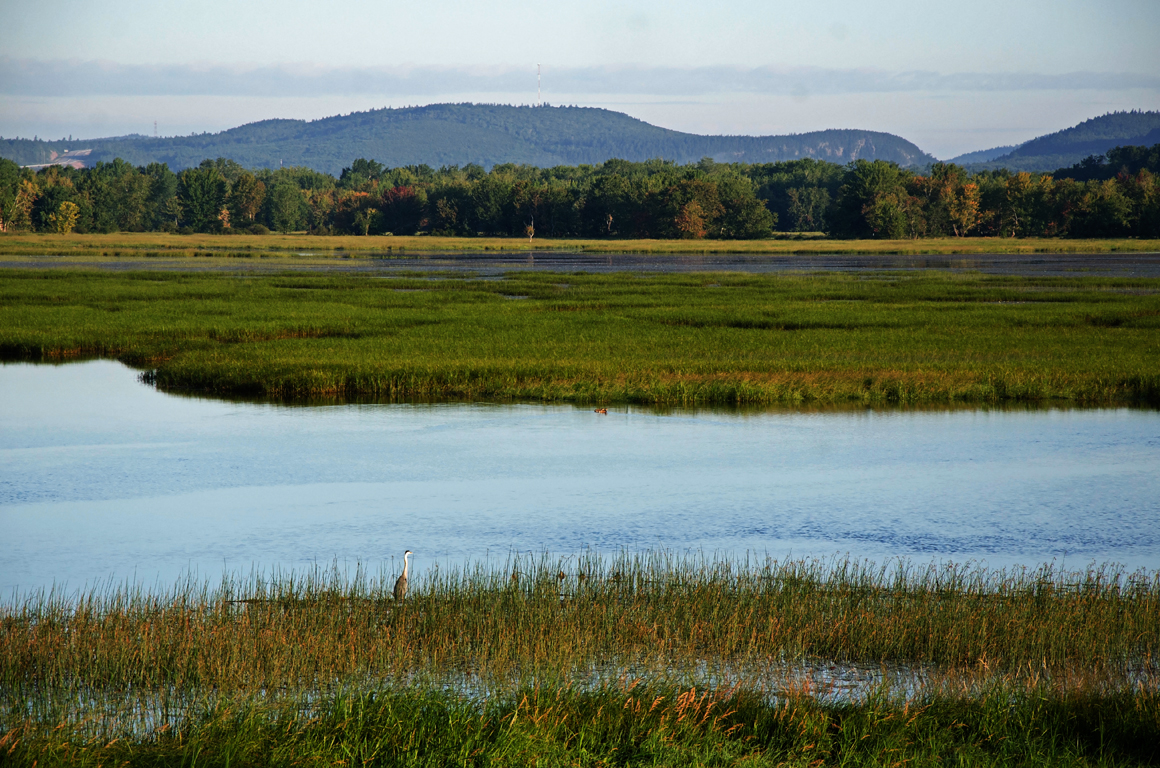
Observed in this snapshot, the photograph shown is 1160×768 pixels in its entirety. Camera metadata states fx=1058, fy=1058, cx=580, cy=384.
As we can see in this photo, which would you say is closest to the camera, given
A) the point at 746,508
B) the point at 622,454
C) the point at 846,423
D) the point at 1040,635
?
the point at 1040,635

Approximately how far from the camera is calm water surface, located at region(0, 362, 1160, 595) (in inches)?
637

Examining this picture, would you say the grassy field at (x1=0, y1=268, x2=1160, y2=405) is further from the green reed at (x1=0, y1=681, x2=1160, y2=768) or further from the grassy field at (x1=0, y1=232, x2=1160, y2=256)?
the grassy field at (x1=0, y1=232, x2=1160, y2=256)

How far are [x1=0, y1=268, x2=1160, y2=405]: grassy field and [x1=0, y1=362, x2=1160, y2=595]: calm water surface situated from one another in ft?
7.18

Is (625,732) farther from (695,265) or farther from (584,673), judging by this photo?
(695,265)

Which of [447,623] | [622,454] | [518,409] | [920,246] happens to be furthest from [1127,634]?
[920,246]

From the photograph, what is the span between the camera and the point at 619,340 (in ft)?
130

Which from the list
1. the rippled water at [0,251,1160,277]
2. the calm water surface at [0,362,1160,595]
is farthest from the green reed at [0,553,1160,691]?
the rippled water at [0,251,1160,277]

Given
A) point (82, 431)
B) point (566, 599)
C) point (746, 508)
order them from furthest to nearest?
point (82, 431) → point (746, 508) → point (566, 599)

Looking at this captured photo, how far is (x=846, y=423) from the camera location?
2755cm

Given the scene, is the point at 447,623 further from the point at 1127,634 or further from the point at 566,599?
the point at 1127,634

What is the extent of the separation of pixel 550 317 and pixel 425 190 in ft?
502

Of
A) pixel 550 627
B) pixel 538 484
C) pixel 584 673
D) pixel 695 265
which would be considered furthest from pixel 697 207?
pixel 584 673

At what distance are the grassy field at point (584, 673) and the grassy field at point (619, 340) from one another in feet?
59.5

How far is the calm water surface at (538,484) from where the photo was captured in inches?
637
